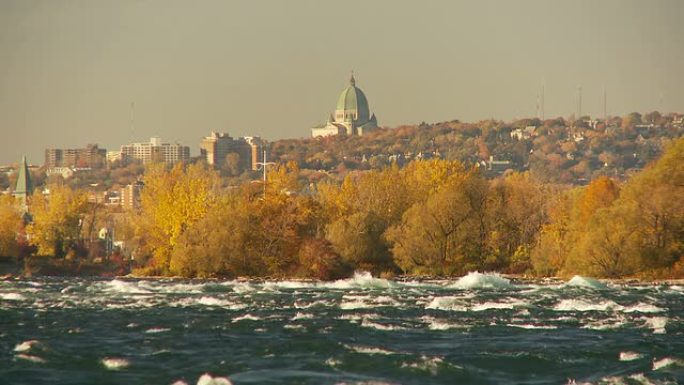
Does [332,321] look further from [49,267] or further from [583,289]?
[49,267]

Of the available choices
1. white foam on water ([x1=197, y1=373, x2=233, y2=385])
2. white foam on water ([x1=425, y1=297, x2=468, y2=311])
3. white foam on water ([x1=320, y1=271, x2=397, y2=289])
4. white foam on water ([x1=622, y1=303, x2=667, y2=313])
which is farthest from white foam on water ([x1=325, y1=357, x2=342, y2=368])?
white foam on water ([x1=320, y1=271, x2=397, y2=289])

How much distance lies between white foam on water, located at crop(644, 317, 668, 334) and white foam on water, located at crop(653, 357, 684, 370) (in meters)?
8.43

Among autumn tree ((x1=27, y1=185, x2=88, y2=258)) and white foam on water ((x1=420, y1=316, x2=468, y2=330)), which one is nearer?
white foam on water ((x1=420, y1=316, x2=468, y2=330))

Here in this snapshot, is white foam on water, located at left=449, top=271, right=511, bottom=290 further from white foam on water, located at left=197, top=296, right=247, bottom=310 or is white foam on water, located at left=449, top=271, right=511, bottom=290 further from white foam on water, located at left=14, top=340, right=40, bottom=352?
white foam on water, located at left=14, top=340, right=40, bottom=352

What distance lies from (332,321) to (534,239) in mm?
51162

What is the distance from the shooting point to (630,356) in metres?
45.6

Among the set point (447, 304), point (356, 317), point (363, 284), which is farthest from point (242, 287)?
point (356, 317)

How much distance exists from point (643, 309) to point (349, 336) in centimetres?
1786

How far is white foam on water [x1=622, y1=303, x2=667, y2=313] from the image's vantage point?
202 ft

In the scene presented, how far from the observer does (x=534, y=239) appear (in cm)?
10631

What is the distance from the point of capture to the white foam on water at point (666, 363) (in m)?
43.4

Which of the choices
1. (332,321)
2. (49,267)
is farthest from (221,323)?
(49,267)

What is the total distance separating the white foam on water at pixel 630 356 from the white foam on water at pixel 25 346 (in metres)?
22.0

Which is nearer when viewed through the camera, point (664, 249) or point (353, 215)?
point (664, 249)
